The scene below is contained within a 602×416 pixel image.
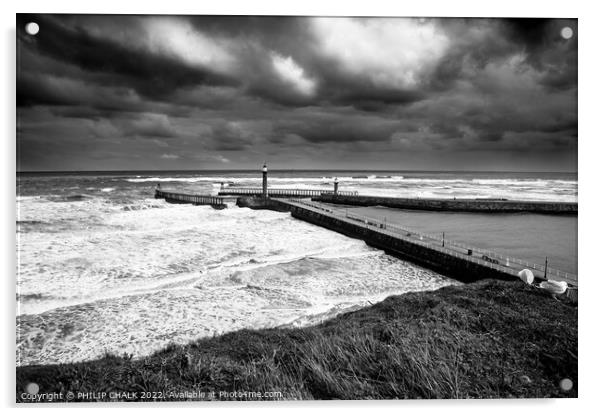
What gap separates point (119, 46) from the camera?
15.5 ft

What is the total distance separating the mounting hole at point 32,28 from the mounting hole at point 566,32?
21.9 ft

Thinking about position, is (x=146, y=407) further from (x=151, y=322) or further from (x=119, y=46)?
(x=119, y=46)

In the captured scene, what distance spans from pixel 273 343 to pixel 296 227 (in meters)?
13.3

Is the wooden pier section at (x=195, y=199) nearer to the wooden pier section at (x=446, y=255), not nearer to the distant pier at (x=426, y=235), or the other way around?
the distant pier at (x=426, y=235)

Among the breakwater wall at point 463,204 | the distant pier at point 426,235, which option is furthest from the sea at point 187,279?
the breakwater wall at point 463,204

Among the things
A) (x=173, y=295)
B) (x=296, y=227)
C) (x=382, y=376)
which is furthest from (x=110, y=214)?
(x=382, y=376)

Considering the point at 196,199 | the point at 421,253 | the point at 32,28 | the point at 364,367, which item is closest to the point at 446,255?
the point at 421,253

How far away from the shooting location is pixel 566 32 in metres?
4.36

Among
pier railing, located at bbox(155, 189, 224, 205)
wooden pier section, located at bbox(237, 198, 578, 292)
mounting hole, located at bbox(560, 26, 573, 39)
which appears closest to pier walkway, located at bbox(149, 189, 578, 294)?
wooden pier section, located at bbox(237, 198, 578, 292)

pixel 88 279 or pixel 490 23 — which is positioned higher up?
pixel 490 23

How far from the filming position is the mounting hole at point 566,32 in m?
4.35

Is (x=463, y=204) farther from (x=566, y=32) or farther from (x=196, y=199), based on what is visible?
(x=566, y=32)

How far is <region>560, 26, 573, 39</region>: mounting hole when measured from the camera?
171 inches

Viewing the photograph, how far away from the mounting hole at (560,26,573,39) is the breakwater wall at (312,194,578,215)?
21.6 m
